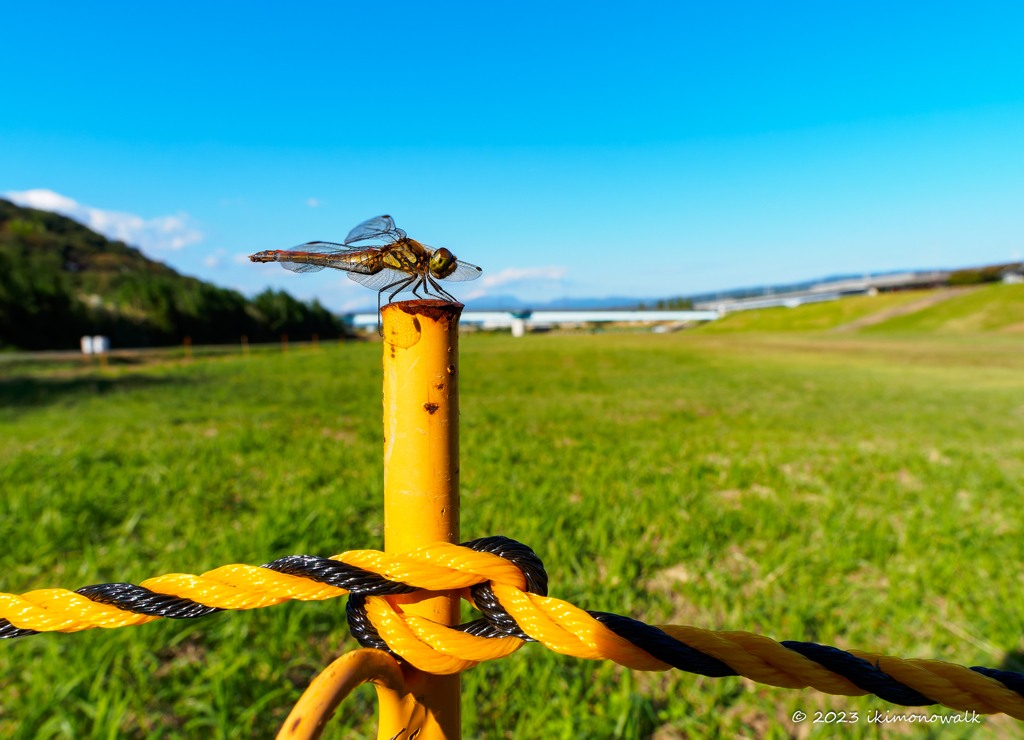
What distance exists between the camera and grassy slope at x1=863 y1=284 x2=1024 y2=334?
37125mm

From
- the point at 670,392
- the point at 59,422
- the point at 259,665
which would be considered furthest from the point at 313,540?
the point at 670,392

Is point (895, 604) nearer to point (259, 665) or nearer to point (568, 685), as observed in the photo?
point (568, 685)

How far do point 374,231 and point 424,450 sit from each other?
28.2 inches

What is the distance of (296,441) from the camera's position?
19.9 ft

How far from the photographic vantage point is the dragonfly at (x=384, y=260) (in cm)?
114

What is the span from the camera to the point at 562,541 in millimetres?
3320

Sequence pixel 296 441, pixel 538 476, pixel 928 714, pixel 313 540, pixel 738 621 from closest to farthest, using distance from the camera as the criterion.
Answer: pixel 928 714 → pixel 738 621 → pixel 313 540 → pixel 538 476 → pixel 296 441

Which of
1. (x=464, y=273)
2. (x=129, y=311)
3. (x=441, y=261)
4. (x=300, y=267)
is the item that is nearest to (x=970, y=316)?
(x=464, y=273)

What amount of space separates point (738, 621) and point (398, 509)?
250cm

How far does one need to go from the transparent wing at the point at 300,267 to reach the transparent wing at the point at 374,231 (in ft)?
0.54

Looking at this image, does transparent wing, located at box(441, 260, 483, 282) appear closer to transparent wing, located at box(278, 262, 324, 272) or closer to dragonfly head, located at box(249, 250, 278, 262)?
transparent wing, located at box(278, 262, 324, 272)

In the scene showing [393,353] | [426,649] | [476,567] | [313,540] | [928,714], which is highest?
[393,353]

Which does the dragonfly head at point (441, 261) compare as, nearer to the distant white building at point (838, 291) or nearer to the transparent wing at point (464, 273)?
the transparent wing at point (464, 273)

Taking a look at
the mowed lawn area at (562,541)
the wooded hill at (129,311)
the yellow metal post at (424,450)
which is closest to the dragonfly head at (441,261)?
the yellow metal post at (424,450)
